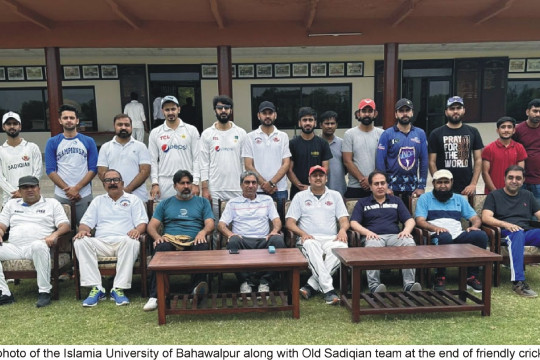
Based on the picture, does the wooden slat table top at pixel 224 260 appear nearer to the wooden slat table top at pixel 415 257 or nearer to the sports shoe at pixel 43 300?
the wooden slat table top at pixel 415 257

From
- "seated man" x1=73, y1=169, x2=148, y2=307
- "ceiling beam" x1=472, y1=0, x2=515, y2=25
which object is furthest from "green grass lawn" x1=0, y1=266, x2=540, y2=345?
"ceiling beam" x1=472, y1=0, x2=515, y2=25

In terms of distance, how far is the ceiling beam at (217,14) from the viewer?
530cm

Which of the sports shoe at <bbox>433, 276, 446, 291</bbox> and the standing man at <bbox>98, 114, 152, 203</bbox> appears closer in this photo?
the sports shoe at <bbox>433, 276, 446, 291</bbox>

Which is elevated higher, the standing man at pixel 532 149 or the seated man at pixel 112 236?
the standing man at pixel 532 149

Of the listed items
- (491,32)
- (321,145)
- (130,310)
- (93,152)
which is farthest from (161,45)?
(491,32)

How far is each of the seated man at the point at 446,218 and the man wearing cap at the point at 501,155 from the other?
0.65m

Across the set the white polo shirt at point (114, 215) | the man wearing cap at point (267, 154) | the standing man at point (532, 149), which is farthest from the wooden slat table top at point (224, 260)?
the standing man at point (532, 149)

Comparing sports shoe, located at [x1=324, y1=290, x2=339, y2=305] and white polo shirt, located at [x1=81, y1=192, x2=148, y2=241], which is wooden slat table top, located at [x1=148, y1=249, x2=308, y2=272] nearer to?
sports shoe, located at [x1=324, y1=290, x2=339, y2=305]

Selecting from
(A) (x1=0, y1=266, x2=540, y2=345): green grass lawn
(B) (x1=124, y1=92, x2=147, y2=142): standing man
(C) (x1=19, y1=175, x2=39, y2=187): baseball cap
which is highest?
(B) (x1=124, y1=92, x2=147, y2=142): standing man

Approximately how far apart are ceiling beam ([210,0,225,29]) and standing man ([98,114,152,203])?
1.96 metres

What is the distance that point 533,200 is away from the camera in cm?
420

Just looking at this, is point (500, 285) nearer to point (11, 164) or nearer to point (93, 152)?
point (93, 152)

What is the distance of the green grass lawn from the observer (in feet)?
9.71

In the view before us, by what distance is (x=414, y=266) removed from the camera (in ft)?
10.5
